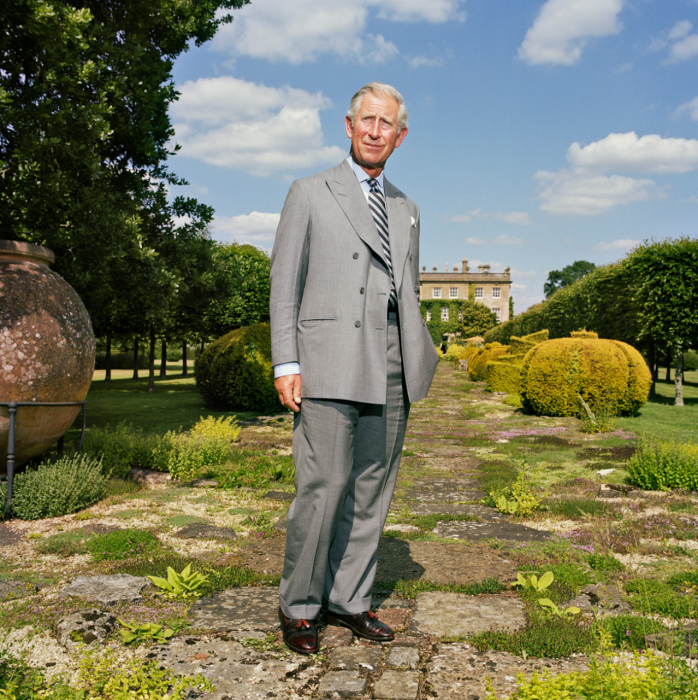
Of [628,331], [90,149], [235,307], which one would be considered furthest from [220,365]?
[628,331]

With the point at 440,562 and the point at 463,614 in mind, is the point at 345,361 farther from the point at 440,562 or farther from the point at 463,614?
the point at 440,562

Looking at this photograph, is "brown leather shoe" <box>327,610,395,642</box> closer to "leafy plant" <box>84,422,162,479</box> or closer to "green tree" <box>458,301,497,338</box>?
"leafy plant" <box>84,422,162,479</box>

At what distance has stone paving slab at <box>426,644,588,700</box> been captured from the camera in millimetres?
2393

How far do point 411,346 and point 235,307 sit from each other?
23784mm

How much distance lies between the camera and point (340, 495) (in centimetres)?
282

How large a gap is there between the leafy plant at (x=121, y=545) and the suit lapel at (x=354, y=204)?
282 cm

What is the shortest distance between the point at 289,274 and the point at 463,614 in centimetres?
206

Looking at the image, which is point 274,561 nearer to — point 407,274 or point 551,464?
point 407,274

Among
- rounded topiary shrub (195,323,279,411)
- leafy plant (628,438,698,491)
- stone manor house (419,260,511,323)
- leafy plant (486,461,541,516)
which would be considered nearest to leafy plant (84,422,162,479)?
leafy plant (486,461,541,516)

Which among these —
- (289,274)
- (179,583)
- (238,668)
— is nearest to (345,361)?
(289,274)

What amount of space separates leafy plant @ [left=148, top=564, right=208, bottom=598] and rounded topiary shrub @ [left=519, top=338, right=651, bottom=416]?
36.3 ft

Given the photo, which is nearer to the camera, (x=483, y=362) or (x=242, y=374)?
(x=242, y=374)

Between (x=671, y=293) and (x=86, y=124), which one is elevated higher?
(x=86, y=124)

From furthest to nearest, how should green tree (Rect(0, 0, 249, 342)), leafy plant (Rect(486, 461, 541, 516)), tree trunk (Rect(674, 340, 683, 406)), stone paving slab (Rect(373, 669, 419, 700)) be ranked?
1. tree trunk (Rect(674, 340, 683, 406))
2. green tree (Rect(0, 0, 249, 342))
3. leafy plant (Rect(486, 461, 541, 516))
4. stone paving slab (Rect(373, 669, 419, 700))
